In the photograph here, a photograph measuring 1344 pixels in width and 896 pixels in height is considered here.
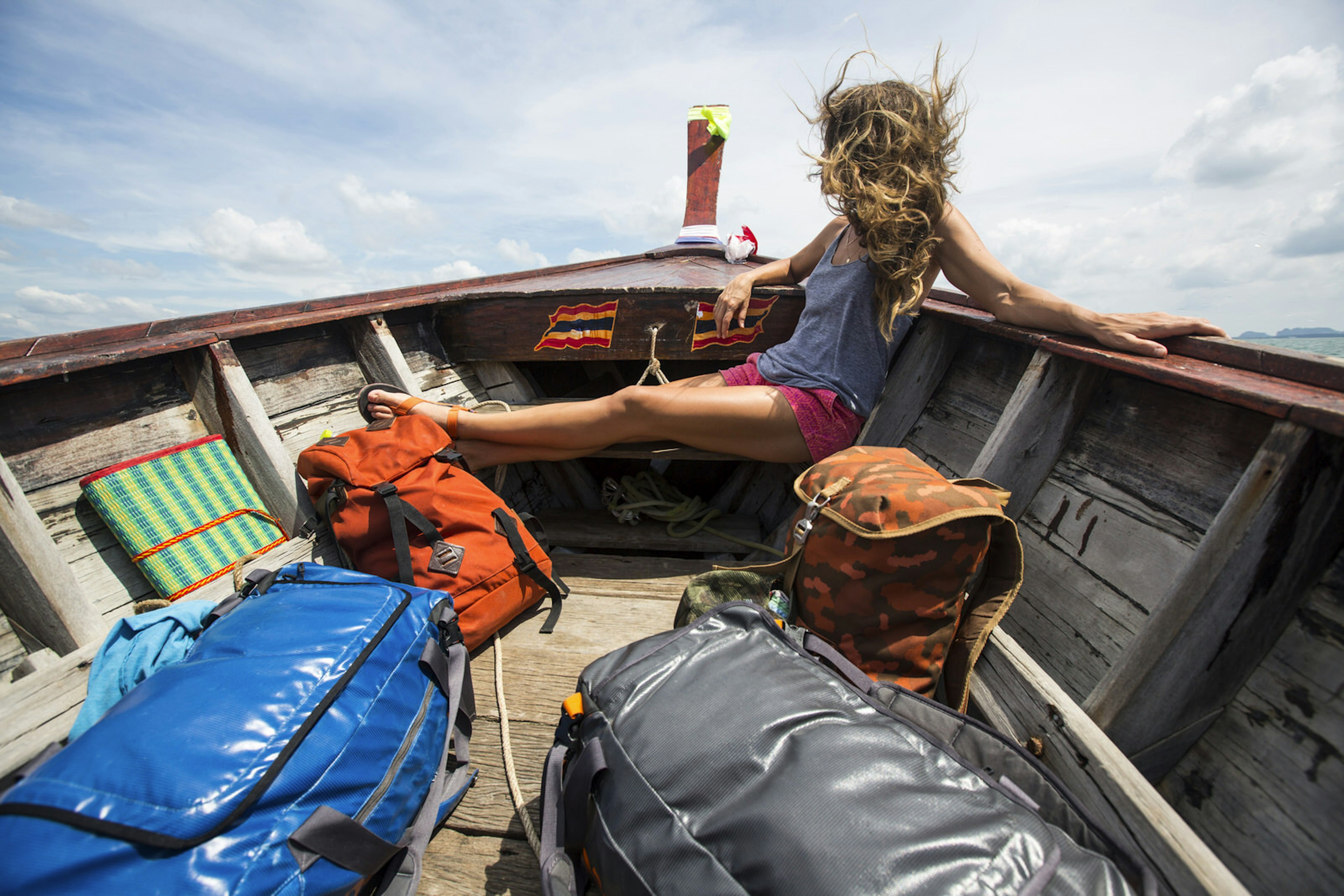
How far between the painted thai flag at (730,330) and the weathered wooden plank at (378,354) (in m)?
1.23

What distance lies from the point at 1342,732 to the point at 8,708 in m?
2.25

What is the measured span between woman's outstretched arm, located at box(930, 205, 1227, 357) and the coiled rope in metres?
1.29

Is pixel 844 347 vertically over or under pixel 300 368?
over

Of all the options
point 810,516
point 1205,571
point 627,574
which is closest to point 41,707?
point 627,574

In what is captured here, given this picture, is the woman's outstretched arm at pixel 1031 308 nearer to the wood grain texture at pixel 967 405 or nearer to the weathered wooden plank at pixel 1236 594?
the wood grain texture at pixel 967 405

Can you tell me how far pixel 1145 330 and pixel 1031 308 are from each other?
0.32 metres

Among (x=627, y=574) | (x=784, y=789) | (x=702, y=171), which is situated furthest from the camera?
(x=702, y=171)

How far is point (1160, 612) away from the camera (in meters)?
0.99

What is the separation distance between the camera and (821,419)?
1955 millimetres

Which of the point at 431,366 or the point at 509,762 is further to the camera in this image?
the point at 431,366

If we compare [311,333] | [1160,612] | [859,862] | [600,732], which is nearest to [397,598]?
[600,732]

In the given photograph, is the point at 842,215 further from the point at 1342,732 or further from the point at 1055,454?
the point at 1342,732

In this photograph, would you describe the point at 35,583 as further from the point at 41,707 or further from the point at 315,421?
the point at 315,421

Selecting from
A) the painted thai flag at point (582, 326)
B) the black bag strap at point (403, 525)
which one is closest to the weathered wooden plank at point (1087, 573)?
the black bag strap at point (403, 525)
